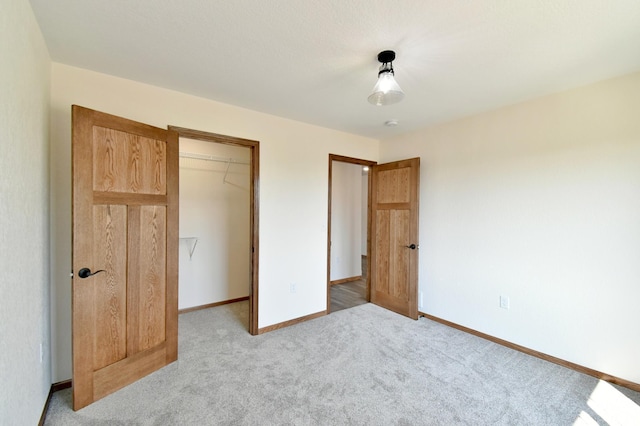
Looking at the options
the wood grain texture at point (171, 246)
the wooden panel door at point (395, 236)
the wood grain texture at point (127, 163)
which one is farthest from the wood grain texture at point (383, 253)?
the wood grain texture at point (127, 163)

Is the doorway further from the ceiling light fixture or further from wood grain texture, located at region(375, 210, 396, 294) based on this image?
the ceiling light fixture

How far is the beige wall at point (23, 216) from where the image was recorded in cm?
120

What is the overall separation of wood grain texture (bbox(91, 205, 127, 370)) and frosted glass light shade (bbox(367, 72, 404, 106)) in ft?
6.78

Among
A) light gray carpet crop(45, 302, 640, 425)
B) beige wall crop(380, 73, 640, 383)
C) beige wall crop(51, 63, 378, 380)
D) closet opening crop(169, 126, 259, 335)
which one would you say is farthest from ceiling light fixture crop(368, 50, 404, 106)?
closet opening crop(169, 126, 259, 335)

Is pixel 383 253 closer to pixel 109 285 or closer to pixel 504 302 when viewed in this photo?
pixel 504 302

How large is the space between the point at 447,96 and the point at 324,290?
2641 millimetres

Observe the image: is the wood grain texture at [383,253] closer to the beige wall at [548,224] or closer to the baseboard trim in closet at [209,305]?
the beige wall at [548,224]

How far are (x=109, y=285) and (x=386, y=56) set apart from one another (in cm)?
259

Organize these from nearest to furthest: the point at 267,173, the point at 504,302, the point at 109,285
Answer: the point at 109,285 → the point at 504,302 → the point at 267,173

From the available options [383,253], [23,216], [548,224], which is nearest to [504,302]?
[548,224]

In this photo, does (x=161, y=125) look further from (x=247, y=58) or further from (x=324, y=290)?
(x=324, y=290)

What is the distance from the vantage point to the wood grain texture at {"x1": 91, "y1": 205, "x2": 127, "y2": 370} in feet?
6.37

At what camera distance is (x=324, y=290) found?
3.59 metres

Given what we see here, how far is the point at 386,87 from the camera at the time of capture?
1.79m
